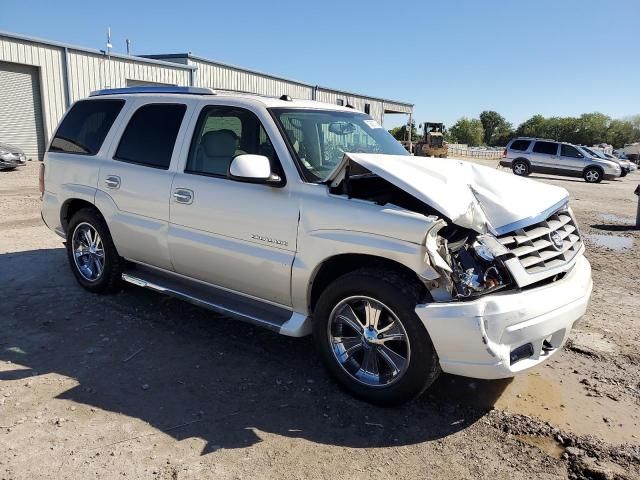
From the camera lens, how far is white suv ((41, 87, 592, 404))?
3.07 metres

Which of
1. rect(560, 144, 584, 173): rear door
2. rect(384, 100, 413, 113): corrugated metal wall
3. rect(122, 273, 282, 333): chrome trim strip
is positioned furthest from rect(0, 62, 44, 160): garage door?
rect(384, 100, 413, 113): corrugated metal wall

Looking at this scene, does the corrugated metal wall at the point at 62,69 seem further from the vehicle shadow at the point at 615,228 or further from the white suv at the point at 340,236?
the vehicle shadow at the point at 615,228

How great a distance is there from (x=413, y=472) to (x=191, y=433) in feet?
4.25

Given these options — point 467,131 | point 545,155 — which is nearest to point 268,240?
point 545,155

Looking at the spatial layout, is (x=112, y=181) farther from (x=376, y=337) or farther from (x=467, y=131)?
(x=467, y=131)

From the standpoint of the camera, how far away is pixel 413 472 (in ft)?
9.30

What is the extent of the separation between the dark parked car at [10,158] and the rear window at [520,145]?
21233mm

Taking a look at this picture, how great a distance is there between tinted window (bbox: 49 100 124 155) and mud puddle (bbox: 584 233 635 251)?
787cm

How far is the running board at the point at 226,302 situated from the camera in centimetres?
371

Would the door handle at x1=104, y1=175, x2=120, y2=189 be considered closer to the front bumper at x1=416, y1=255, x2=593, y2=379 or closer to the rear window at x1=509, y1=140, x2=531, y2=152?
the front bumper at x1=416, y1=255, x2=593, y2=379

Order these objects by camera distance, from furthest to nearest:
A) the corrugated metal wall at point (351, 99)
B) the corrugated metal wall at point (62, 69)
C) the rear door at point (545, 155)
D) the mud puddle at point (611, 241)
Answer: the corrugated metal wall at point (351, 99)
the rear door at point (545, 155)
the corrugated metal wall at point (62, 69)
the mud puddle at point (611, 241)

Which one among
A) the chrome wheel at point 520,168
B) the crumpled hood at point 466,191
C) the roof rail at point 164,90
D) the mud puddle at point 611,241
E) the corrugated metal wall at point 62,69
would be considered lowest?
the mud puddle at point 611,241

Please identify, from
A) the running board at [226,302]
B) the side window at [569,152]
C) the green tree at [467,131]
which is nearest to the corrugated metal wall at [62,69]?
the running board at [226,302]

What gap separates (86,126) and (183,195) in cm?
189
